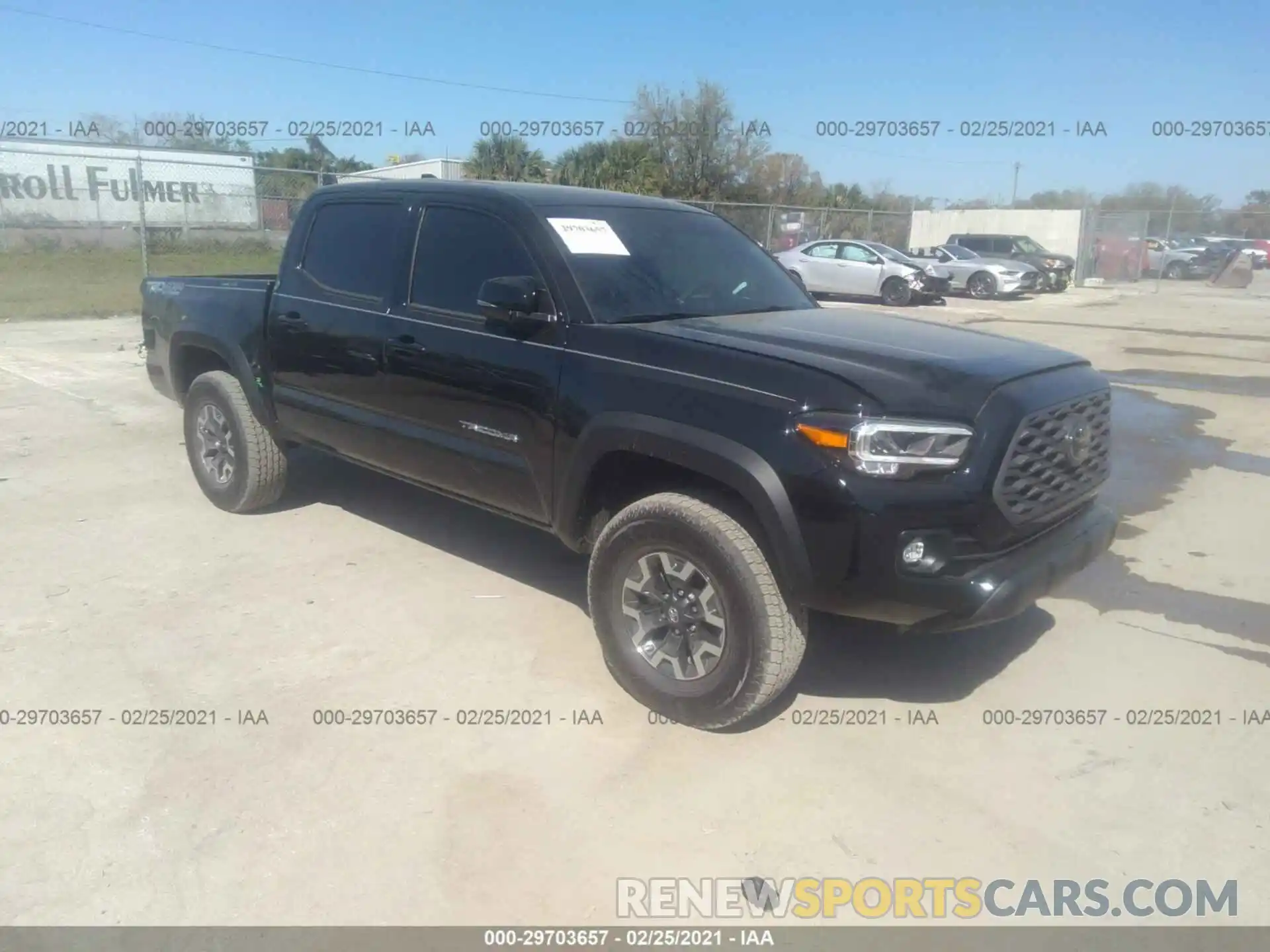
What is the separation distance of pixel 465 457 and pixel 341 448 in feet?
3.58

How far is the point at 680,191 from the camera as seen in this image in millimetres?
35062

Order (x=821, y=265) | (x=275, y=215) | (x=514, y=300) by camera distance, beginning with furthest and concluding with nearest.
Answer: (x=275, y=215) < (x=821, y=265) < (x=514, y=300)

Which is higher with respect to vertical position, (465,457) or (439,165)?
(439,165)

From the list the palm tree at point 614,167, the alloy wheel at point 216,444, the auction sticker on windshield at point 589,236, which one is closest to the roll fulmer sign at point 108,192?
→ the palm tree at point 614,167

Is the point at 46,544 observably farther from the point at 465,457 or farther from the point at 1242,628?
the point at 1242,628

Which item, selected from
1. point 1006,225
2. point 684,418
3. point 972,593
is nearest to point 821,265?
point 1006,225

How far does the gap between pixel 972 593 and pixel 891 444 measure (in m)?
0.55

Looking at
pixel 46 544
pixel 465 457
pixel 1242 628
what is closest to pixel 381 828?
pixel 465 457

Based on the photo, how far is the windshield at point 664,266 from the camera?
4.07 meters

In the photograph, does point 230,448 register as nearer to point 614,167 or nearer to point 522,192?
point 522,192

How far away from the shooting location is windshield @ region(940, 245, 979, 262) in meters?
25.0

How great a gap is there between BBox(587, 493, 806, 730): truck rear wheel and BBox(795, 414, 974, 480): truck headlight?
464mm

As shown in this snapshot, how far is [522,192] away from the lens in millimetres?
4410

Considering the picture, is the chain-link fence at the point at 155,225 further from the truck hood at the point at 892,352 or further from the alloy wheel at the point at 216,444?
the truck hood at the point at 892,352
